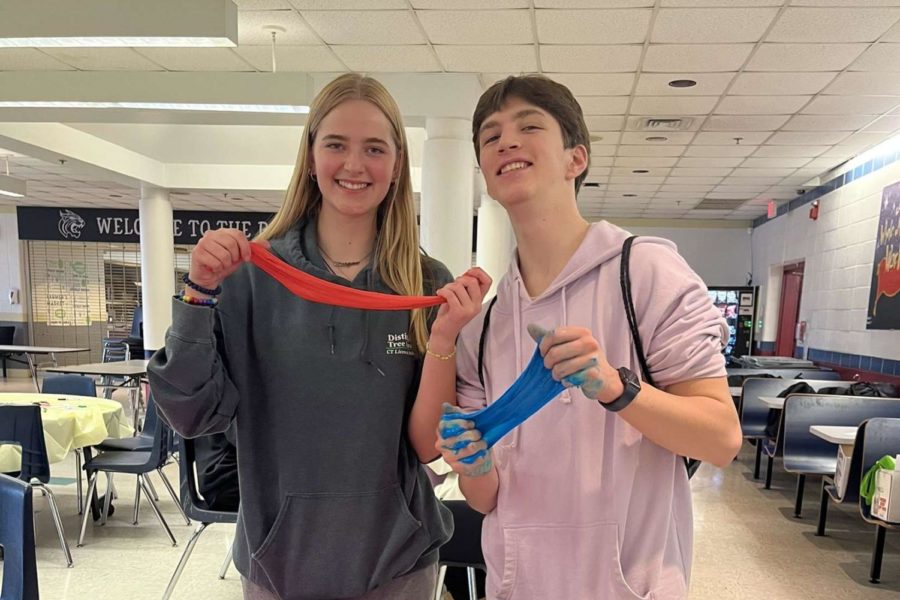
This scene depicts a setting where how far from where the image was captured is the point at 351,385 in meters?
1.24

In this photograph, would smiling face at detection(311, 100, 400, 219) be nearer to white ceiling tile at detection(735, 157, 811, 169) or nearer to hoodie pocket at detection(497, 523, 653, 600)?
hoodie pocket at detection(497, 523, 653, 600)

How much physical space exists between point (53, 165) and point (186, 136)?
6.57ft

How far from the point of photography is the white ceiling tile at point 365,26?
4.01 meters

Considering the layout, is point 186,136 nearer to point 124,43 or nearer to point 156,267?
point 156,267

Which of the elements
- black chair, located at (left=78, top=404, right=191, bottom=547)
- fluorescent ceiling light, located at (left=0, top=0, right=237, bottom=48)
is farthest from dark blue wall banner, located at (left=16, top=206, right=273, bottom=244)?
fluorescent ceiling light, located at (left=0, top=0, right=237, bottom=48)

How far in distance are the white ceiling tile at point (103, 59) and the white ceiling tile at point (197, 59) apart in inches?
5.4

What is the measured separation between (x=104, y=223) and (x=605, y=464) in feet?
46.4

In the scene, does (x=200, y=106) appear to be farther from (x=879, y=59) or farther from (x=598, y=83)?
(x=879, y=59)

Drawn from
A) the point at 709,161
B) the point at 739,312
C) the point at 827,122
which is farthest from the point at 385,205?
the point at 739,312

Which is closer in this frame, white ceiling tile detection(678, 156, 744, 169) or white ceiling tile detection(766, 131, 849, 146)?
white ceiling tile detection(766, 131, 849, 146)

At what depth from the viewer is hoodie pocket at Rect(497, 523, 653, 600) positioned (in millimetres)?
1037

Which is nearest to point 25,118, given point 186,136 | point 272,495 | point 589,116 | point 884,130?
point 186,136

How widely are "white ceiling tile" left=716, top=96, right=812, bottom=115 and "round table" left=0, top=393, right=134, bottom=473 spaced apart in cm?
585

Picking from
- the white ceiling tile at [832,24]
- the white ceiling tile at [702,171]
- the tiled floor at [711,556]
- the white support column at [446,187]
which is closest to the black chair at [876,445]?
the tiled floor at [711,556]
